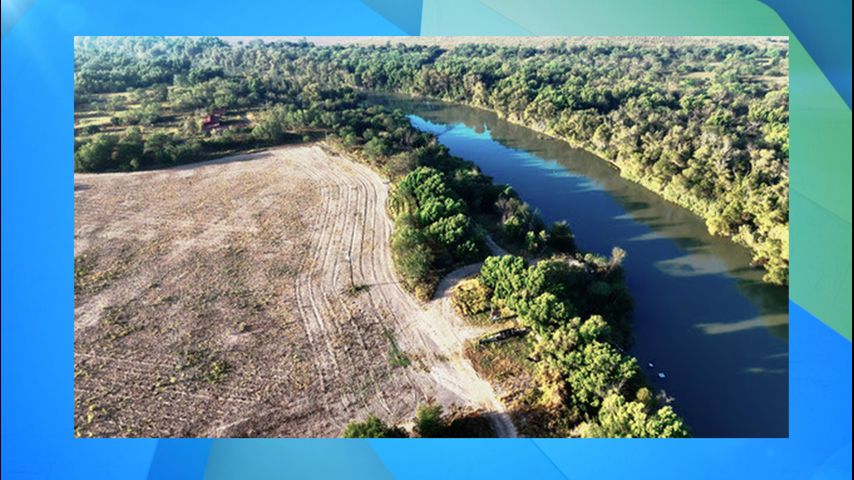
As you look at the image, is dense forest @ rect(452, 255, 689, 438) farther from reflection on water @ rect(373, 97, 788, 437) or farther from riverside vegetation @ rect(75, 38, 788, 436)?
reflection on water @ rect(373, 97, 788, 437)

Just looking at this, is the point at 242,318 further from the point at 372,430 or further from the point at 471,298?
the point at 471,298

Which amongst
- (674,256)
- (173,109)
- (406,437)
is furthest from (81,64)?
(674,256)

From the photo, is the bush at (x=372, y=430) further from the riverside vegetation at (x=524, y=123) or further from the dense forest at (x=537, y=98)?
the dense forest at (x=537, y=98)

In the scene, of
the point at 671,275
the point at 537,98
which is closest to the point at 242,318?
the point at 671,275

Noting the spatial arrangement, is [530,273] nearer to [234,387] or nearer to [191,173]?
[234,387]

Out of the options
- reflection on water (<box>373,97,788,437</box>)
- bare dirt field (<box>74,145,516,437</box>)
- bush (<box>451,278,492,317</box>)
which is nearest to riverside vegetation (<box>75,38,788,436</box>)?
bush (<box>451,278,492,317</box>)

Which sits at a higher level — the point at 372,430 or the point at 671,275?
the point at 671,275
